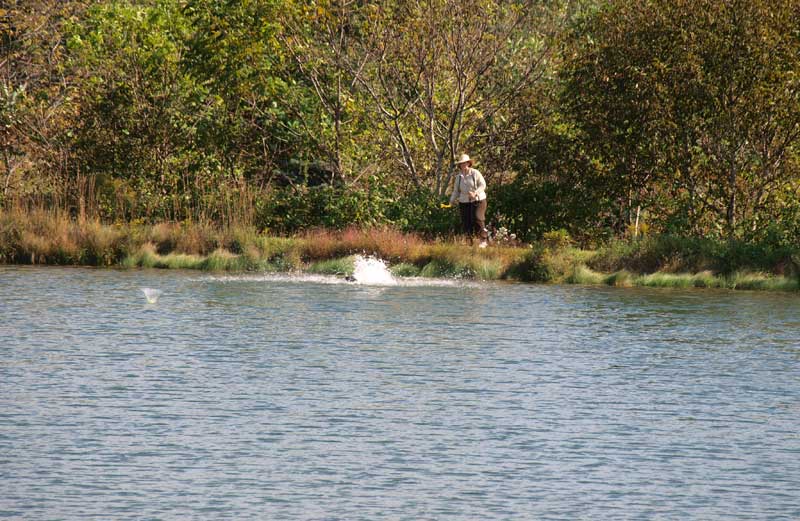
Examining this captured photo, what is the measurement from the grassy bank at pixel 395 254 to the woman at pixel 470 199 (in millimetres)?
498

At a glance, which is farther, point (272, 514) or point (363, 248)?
point (363, 248)

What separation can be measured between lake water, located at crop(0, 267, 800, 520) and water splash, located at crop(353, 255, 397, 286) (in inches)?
165

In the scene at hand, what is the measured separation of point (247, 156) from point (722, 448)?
78.0 ft

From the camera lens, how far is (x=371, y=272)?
97.4 ft

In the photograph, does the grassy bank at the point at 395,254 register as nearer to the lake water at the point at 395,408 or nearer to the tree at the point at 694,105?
the tree at the point at 694,105

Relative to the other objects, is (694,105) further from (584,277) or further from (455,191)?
(455,191)

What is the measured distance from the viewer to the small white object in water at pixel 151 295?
24.7 meters

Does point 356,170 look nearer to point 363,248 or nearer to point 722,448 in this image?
point 363,248

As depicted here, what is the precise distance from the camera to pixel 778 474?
40.3ft

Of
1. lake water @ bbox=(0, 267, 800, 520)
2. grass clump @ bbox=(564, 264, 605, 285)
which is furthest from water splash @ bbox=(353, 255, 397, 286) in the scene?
lake water @ bbox=(0, 267, 800, 520)

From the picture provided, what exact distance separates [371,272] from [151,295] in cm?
583

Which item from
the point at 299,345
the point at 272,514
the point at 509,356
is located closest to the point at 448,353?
the point at 509,356

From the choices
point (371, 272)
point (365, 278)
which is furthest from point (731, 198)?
point (365, 278)

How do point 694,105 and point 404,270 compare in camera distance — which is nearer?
point 404,270
